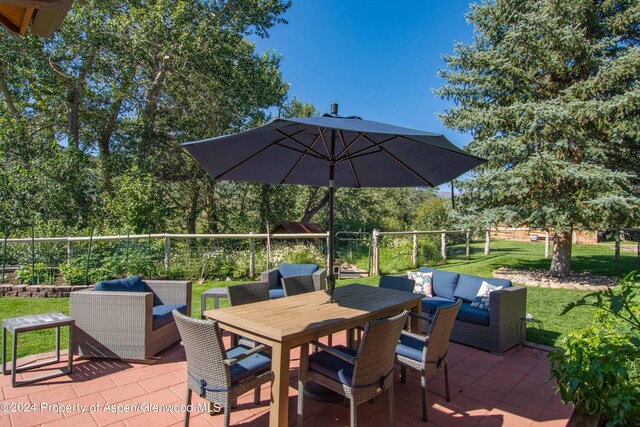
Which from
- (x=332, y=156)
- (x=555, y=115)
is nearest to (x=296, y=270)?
(x=332, y=156)

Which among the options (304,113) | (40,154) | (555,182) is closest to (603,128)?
(555,182)

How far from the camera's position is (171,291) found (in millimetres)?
4160

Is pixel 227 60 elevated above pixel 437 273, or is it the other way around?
pixel 227 60

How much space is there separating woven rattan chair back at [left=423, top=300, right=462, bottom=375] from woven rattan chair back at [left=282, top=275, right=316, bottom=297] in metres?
1.52

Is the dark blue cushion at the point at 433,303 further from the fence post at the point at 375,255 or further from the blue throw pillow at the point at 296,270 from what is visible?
the fence post at the point at 375,255

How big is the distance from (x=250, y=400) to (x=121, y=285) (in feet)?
6.77

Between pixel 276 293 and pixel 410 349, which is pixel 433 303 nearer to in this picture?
pixel 410 349

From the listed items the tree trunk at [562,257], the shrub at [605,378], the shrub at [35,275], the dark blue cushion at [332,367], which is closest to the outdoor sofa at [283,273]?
the dark blue cushion at [332,367]

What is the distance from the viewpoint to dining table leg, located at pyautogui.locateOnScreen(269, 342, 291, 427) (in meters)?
2.14

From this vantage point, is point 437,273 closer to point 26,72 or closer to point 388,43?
point 388,43

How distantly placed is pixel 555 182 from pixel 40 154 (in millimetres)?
13443

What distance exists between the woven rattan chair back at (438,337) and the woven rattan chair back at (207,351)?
1465 millimetres

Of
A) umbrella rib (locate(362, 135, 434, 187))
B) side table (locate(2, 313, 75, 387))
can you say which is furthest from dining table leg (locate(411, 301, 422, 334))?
side table (locate(2, 313, 75, 387))

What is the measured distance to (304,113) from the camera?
58.5ft
